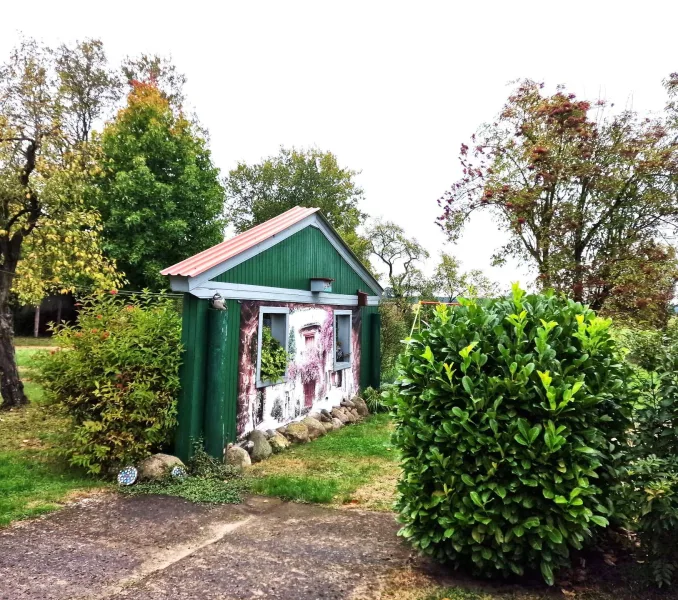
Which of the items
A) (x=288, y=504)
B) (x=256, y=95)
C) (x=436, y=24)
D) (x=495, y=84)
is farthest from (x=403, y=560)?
(x=256, y=95)

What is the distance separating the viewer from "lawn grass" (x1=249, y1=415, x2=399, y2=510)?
16.6ft

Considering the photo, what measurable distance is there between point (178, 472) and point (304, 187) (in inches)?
978

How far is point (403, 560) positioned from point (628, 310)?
9.21 metres

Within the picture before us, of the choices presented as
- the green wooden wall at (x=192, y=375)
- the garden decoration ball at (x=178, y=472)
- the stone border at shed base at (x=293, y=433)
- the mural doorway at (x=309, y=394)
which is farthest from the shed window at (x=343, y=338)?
the garden decoration ball at (x=178, y=472)

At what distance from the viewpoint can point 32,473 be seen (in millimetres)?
5660

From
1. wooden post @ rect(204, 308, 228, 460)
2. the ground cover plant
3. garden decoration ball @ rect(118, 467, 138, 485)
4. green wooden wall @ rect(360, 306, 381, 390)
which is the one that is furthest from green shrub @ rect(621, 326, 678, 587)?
green wooden wall @ rect(360, 306, 381, 390)

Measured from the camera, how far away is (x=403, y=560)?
3547mm

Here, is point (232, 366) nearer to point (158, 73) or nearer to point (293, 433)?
point (293, 433)

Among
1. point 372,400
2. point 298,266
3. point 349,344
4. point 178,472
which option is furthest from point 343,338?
point 178,472

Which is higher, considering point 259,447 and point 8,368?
point 8,368

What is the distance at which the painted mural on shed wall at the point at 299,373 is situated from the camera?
6.74 metres

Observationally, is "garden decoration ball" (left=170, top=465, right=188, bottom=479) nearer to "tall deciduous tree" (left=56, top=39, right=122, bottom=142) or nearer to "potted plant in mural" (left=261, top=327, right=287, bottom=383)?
"potted plant in mural" (left=261, top=327, right=287, bottom=383)

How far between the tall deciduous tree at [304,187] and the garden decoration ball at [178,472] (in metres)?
22.9

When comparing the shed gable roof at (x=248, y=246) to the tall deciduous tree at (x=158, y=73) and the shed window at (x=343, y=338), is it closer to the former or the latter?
the shed window at (x=343, y=338)
